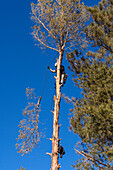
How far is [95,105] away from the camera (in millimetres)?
7176

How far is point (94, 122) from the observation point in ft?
22.5

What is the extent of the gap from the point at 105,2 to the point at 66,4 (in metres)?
2.05

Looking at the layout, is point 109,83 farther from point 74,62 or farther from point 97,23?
point 97,23

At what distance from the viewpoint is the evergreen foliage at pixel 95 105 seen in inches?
264

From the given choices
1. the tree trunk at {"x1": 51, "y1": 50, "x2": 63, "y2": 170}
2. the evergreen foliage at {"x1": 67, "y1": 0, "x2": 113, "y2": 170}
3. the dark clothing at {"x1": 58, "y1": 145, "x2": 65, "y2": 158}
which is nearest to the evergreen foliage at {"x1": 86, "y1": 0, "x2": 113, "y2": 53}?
the evergreen foliage at {"x1": 67, "y1": 0, "x2": 113, "y2": 170}

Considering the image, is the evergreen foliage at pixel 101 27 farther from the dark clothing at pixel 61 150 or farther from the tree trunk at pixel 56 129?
the dark clothing at pixel 61 150

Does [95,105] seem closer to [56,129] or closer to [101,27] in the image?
[56,129]

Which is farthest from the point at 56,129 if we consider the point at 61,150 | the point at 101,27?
the point at 101,27

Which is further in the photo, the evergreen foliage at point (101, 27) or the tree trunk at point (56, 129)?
the evergreen foliage at point (101, 27)

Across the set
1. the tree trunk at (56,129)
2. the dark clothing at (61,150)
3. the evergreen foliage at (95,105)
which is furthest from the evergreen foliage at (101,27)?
the dark clothing at (61,150)

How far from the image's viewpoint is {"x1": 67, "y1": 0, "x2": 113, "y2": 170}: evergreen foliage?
671cm

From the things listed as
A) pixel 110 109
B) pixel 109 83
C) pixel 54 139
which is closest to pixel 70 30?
pixel 109 83

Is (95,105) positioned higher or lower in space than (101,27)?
lower

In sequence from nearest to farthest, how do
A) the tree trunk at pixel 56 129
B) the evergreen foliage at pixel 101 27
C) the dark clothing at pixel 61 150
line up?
the tree trunk at pixel 56 129 < the dark clothing at pixel 61 150 < the evergreen foliage at pixel 101 27
